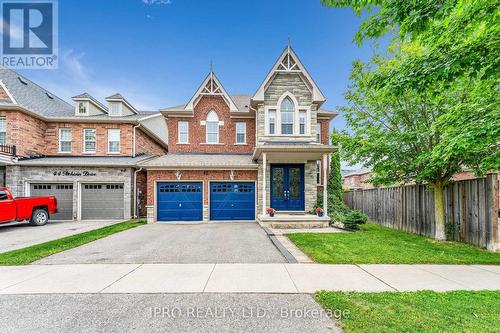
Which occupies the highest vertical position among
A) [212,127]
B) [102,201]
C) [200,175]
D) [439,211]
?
[212,127]

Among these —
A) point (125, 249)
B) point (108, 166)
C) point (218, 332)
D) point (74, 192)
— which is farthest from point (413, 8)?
point (74, 192)

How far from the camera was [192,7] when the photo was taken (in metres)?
17.7

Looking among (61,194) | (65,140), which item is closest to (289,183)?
(61,194)

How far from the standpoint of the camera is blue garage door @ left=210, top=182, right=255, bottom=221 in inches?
532

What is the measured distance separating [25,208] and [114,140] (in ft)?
20.7

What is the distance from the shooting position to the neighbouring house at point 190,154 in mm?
13367

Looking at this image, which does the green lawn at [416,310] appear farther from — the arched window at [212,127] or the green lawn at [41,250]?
the arched window at [212,127]

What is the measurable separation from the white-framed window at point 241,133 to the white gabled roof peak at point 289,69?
8.16 feet

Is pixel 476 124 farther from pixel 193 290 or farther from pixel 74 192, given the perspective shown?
pixel 74 192

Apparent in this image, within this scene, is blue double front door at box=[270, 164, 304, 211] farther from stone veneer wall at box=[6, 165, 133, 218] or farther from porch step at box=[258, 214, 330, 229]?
stone veneer wall at box=[6, 165, 133, 218]

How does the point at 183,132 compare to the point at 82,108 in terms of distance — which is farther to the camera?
the point at 82,108

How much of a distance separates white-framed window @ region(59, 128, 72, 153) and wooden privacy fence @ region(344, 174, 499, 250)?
20661 millimetres

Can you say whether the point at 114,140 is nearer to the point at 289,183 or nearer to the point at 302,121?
the point at 289,183

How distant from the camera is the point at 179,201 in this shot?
13508 mm
